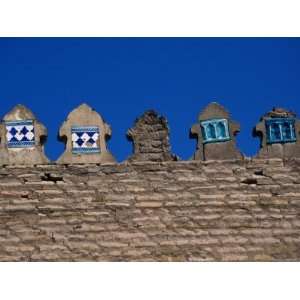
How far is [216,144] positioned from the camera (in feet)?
27.9

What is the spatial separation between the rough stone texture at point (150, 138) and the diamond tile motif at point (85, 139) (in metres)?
0.36

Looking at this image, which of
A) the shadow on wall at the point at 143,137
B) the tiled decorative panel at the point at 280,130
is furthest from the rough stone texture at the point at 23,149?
the tiled decorative panel at the point at 280,130

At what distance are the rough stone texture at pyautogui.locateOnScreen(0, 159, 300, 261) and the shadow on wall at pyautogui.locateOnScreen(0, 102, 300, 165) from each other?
15cm

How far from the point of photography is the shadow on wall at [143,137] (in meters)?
8.43

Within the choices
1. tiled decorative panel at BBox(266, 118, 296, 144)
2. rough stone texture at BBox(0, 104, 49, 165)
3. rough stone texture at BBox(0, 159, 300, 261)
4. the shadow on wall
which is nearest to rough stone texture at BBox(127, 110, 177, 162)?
the shadow on wall

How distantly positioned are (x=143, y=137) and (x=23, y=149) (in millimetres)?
1268

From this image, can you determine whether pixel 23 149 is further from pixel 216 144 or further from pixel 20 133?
pixel 216 144

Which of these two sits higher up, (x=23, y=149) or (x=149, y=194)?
(x=23, y=149)

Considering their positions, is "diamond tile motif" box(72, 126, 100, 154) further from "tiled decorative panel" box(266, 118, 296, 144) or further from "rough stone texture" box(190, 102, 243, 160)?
"tiled decorative panel" box(266, 118, 296, 144)

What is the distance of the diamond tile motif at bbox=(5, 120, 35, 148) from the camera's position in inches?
336

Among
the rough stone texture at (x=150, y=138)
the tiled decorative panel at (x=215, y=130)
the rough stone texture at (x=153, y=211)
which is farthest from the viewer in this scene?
the tiled decorative panel at (x=215, y=130)

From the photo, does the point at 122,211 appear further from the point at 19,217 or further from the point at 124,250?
the point at 19,217

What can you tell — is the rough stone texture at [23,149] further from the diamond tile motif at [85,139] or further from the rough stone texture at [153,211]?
the diamond tile motif at [85,139]

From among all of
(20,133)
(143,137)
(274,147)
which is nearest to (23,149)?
(20,133)
